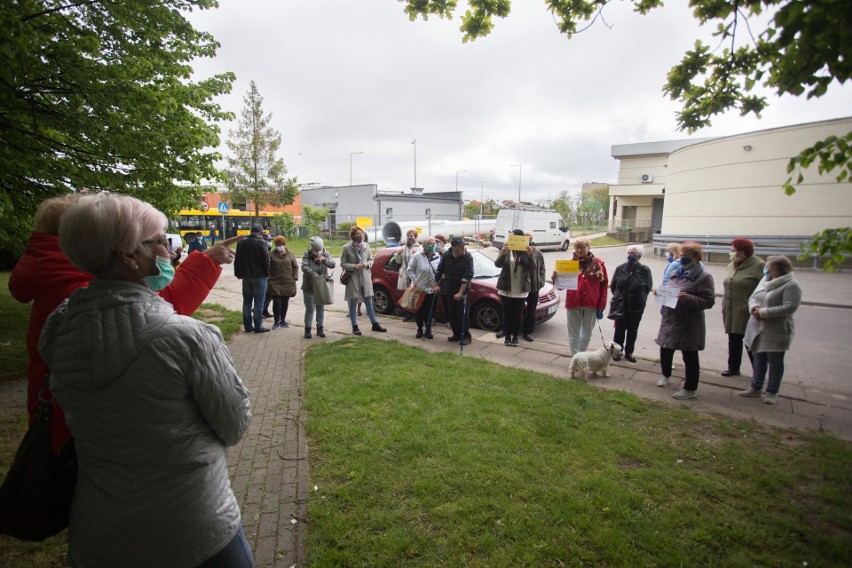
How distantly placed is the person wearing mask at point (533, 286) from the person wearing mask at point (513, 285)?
0.12m

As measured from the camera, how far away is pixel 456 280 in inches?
316

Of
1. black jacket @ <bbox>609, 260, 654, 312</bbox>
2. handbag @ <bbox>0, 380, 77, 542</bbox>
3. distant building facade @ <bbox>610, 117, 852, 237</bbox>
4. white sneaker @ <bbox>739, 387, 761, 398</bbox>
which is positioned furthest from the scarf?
distant building facade @ <bbox>610, 117, 852, 237</bbox>

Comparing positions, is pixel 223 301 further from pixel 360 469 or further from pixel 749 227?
pixel 749 227

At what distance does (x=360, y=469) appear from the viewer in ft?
11.8

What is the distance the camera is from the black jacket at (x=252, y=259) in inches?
328

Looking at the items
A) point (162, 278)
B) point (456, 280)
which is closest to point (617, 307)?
point (456, 280)

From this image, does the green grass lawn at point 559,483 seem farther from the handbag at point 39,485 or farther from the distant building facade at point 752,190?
the distant building facade at point 752,190

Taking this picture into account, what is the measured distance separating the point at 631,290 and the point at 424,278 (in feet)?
11.8

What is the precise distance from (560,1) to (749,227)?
2327cm

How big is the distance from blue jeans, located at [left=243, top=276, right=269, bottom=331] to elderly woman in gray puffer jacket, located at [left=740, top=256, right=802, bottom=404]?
7.91m

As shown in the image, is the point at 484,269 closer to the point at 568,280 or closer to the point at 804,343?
the point at 568,280

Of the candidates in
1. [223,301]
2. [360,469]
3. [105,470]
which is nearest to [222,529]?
[105,470]

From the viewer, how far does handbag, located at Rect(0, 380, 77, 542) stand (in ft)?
4.86

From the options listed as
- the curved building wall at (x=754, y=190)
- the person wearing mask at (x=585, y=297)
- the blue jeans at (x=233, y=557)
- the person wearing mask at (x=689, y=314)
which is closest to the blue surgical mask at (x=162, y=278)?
the blue jeans at (x=233, y=557)
